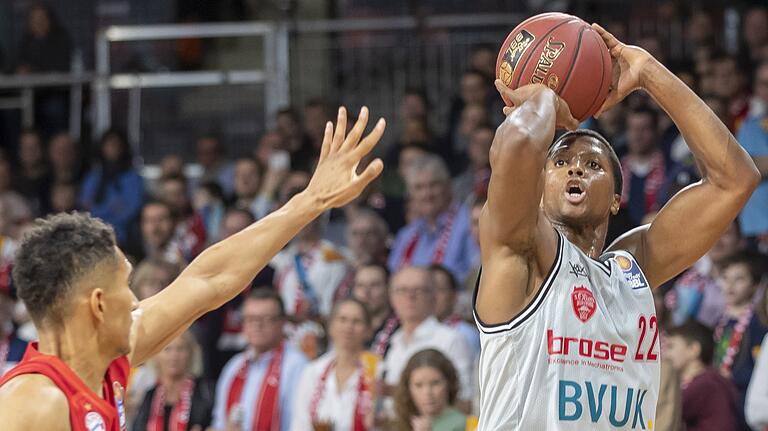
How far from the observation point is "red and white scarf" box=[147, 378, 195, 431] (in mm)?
9086

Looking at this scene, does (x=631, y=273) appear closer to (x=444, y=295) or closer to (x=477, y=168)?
(x=444, y=295)

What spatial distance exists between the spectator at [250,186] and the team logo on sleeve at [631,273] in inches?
275

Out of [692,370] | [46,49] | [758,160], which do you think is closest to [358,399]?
[692,370]

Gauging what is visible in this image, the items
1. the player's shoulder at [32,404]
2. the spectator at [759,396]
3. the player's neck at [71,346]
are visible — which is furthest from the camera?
the spectator at [759,396]

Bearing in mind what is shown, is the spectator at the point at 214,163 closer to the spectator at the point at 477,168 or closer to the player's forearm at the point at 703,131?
the spectator at the point at 477,168

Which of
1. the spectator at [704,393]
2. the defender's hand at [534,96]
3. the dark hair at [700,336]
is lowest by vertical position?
the spectator at [704,393]

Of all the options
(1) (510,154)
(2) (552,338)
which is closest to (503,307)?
(2) (552,338)

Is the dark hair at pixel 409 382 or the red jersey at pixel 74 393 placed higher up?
the red jersey at pixel 74 393

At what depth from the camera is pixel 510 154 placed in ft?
14.4

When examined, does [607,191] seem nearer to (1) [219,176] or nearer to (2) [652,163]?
(2) [652,163]

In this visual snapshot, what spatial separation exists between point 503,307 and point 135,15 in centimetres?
1136

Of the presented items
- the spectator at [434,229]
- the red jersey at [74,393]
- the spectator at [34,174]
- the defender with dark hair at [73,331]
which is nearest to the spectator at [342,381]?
the spectator at [434,229]

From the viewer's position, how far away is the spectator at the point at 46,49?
45.9 ft

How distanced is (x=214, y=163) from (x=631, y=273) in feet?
27.9
